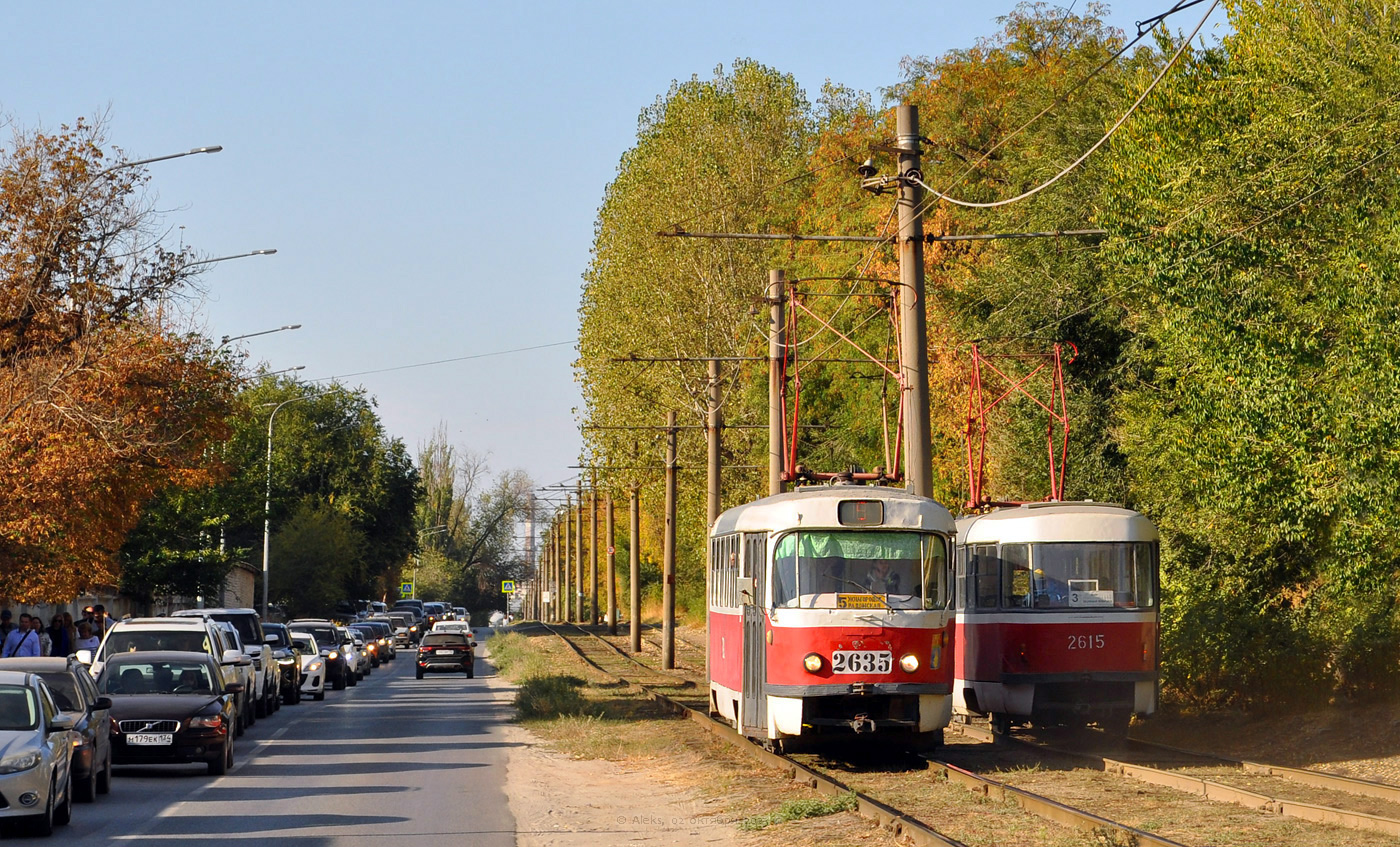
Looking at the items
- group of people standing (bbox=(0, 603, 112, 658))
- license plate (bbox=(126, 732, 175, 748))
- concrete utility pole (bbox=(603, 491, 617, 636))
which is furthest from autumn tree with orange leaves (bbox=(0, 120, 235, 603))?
concrete utility pole (bbox=(603, 491, 617, 636))

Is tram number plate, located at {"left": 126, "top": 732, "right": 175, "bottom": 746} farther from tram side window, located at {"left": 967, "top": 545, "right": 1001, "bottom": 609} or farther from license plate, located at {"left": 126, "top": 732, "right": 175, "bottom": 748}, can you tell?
tram side window, located at {"left": 967, "top": 545, "right": 1001, "bottom": 609}

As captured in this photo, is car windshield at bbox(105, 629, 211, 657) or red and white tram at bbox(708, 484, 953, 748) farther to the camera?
car windshield at bbox(105, 629, 211, 657)

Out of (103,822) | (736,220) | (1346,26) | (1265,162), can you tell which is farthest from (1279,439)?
(736,220)

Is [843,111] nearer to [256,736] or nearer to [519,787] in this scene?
[256,736]

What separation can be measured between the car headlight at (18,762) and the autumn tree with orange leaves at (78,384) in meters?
14.8

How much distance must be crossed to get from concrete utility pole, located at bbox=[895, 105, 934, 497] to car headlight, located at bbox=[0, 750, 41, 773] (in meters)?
12.8

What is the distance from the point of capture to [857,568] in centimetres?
1941

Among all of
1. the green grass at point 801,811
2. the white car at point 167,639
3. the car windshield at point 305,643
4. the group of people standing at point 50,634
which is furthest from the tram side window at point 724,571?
the car windshield at point 305,643

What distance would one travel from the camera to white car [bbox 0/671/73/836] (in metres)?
14.2

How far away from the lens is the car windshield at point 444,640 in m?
50.7

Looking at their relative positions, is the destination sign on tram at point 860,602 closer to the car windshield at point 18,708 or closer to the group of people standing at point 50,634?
the car windshield at point 18,708

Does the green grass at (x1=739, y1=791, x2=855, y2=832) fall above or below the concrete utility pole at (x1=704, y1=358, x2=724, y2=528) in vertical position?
below

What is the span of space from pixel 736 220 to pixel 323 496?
173ft

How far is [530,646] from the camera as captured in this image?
214 feet
